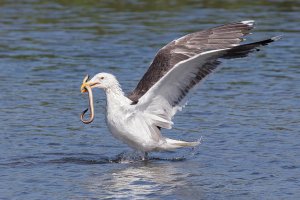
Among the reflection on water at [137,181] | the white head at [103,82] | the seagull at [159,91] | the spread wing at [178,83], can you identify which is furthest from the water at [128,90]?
the white head at [103,82]

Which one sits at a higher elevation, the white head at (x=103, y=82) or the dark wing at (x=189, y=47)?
the dark wing at (x=189, y=47)

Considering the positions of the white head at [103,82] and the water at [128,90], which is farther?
the white head at [103,82]

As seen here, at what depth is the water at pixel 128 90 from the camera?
10.4 m

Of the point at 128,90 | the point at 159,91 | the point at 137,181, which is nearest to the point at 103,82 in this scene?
the point at 159,91

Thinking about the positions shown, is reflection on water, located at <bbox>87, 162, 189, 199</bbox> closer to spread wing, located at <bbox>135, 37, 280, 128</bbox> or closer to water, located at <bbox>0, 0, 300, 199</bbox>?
water, located at <bbox>0, 0, 300, 199</bbox>

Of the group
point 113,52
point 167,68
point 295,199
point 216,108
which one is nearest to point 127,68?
point 113,52

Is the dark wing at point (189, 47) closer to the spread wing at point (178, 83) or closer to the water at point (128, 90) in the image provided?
the spread wing at point (178, 83)

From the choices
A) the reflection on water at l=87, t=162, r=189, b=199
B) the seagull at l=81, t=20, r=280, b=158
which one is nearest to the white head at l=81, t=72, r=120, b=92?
the seagull at l=81, t=20, r=280, b=158

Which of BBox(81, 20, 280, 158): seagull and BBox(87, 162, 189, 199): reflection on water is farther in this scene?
BBox(81, 20, 280, 158): seagull

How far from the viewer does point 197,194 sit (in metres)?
9.88

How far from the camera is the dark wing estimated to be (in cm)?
1176

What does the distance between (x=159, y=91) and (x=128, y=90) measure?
4.14 metres

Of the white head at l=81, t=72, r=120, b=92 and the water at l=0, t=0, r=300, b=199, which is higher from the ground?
the white head at l=81, t=72, r=120, b=92

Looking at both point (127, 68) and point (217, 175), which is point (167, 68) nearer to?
point (217, 175)
